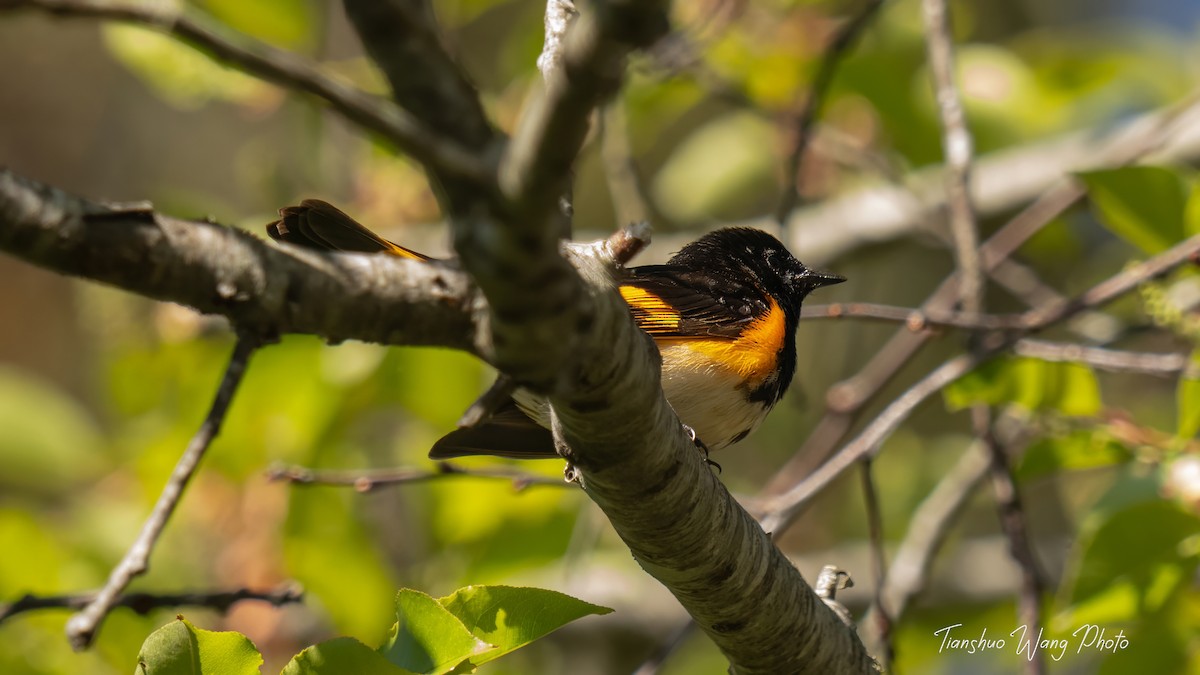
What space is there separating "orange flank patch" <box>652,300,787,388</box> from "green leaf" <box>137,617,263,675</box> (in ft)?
4.67

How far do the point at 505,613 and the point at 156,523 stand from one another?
1.69 ft

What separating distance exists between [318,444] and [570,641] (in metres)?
1.84

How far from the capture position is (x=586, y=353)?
3.93ft

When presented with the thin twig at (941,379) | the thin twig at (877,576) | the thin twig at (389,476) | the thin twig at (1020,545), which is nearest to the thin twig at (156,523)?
the thin twig at (389,476)

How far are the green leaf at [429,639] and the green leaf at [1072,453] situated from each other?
175 cm

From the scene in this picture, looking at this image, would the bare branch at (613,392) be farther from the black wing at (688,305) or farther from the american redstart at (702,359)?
the black wing at (688,305)

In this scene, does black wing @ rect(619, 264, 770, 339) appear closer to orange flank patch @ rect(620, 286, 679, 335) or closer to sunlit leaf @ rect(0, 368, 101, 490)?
orange flank patch @ rect(620, 286, 679, 335)

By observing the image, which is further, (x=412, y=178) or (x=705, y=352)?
(x=412, y=178)

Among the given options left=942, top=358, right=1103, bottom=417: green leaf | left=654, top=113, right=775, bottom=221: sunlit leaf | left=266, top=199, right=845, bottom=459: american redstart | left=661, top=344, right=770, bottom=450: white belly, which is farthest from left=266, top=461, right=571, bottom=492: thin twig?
left=654, top=113, right=775, bottom=221: sunlit leaf

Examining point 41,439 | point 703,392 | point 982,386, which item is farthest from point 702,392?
point 41,439

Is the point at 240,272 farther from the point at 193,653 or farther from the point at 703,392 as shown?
the point at 703,392

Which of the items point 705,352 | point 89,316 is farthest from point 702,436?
point 89,316

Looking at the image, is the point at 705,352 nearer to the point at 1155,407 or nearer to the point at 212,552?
the point at 212,552

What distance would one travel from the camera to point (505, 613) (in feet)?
5.21
